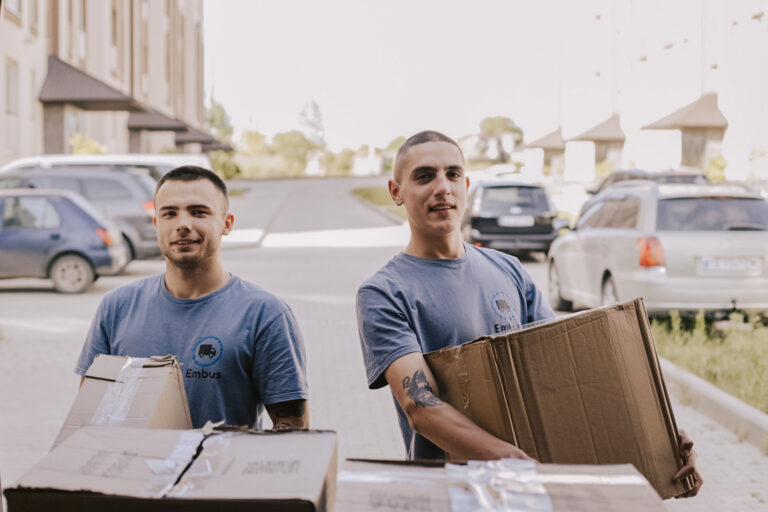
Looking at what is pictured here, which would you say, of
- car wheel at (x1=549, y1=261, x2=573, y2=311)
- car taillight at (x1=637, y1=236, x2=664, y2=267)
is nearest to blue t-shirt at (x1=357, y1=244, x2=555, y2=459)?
car taillight at (x1=637, y1=236, x2=664, y2=267)

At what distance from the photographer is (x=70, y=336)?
11.3 meters

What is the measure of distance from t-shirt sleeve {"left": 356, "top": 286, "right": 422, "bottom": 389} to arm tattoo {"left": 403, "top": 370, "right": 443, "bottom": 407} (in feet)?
0.38

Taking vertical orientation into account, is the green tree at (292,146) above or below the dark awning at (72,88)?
above

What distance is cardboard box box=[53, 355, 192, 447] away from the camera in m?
2.33

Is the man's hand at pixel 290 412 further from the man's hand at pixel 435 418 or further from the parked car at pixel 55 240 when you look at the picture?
the parked car at pixel 55 240

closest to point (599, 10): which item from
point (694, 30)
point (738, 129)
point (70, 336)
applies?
point (694, 30)

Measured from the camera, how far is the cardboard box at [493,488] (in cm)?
172

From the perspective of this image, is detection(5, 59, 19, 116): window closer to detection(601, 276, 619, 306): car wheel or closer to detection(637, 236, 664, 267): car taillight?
detection(601, 276, 619, 306): car wheel

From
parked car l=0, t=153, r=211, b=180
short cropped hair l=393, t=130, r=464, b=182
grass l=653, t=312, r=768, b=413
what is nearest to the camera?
short cropped hair l=393, t=130, r=464, b=182

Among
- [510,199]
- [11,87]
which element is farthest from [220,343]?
[11,87]

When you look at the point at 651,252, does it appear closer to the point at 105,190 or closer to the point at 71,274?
the point at 71,274

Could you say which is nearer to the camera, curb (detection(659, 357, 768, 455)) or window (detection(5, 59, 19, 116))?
curb (detection(659, 357, 768, 455))

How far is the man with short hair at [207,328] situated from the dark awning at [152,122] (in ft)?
146

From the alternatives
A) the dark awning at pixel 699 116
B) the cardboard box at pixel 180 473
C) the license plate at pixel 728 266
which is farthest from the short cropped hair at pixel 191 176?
the dark awning at pixel 699 116
